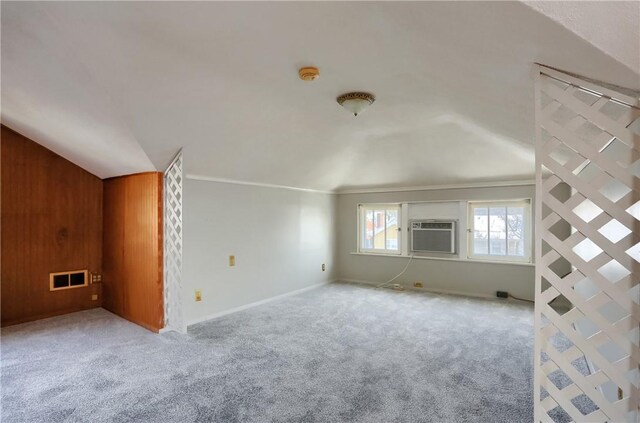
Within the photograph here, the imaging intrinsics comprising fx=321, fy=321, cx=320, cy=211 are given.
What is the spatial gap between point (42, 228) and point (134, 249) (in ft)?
4.00

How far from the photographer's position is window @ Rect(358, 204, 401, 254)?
5.51 metres

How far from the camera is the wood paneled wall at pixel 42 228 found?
367 cm

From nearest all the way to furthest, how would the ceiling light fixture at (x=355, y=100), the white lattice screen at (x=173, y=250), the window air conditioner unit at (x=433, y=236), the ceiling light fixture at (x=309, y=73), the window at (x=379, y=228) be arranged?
1. the ceiling light fixture at (x=309, y=73)
2. the ceiling light fixture at (x=355, y=100)
3. the white lattice screen at (x=173, y=250)
4. the window air conditioner unit at (x=433, y=236)
5. the window at (x=379, y=228)

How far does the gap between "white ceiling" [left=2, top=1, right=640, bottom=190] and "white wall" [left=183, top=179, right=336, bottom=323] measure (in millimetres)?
418

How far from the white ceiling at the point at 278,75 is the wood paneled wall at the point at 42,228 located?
0.34 meters

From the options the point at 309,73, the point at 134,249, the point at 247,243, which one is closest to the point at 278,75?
the point at 309,73

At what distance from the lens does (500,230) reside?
466 centimetres

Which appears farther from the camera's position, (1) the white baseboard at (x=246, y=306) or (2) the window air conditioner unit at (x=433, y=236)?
(2) the window air conditioner unit at (x=433, y=236)

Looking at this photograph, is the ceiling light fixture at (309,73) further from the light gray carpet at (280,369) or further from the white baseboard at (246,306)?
the white baseboard at (246,306)

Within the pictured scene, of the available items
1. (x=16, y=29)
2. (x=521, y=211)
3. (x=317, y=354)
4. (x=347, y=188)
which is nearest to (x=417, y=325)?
(x=317, y=354)

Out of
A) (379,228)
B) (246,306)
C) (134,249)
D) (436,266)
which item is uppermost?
(379,228)

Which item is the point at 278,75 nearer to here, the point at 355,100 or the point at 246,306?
the point at 355,100

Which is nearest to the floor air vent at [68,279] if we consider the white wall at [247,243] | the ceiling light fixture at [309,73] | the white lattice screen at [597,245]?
the white wall at [247,243]

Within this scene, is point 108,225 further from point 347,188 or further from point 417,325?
point 417,325
